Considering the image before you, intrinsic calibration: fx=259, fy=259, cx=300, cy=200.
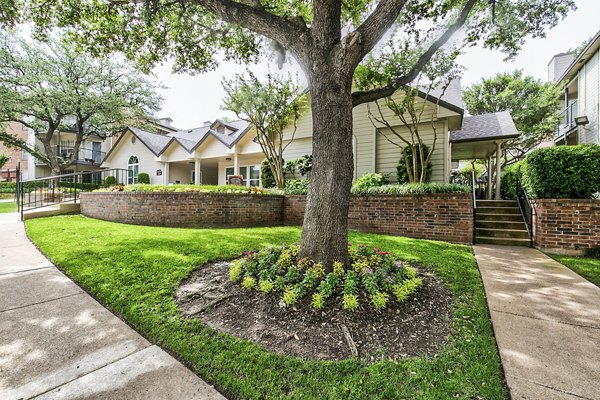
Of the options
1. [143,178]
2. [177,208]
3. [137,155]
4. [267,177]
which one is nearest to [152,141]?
[137,155]

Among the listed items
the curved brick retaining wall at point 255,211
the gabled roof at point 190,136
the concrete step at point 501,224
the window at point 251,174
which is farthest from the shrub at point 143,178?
the concrete step at point 501,224

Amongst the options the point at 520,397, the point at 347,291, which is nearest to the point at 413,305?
the point at 347,291

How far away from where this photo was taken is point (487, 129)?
10.4m

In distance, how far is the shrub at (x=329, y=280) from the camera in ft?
8.59

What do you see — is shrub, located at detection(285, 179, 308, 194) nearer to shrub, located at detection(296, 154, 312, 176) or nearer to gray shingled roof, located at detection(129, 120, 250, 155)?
shrub, located at detection(296, 154, 312, 176)

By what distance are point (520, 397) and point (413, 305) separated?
1.17m

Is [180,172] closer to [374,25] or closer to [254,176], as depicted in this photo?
[254,176]

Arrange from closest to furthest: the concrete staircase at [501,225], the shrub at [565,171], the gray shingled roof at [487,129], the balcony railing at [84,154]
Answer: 1. the shrub at [565,171]
2. the concrete staircase at [501,225]
3. the gray shingled roof at [487,129]
4. the balcony railing at [84,154]

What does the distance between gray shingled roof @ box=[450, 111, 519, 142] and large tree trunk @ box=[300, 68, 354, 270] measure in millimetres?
9018

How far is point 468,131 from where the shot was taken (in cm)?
1076

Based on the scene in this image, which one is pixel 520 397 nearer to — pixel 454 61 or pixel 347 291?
pixel 347 291

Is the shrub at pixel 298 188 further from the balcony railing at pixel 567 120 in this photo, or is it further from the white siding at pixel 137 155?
the balcony railing at pixel 567 120

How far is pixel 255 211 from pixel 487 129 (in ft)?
32.1

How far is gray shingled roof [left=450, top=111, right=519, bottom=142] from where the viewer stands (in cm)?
965
